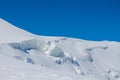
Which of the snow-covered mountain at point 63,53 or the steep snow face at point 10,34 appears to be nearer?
the steep snow face at point 10,34

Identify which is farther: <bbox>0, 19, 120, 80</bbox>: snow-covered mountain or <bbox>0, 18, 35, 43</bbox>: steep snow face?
<bbox>0, 19, 120, 80</bbox>: snow-covered mountain

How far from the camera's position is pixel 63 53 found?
5178 cm

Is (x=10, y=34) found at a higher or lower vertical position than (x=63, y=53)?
lower

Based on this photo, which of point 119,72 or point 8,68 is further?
point 119,72

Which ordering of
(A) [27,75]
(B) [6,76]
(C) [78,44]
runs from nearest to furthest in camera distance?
(B) [6,76] < (A) [27,75] < (C) [78,44]

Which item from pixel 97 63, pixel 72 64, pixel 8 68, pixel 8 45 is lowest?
pixel 8 68

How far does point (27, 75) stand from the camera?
42.4ft

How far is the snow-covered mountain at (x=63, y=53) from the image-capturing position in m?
42.7

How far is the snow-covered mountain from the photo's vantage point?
42.7 meters

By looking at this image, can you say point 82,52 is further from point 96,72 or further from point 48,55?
point 48,55

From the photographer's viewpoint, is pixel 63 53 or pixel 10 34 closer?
pixel 10 34

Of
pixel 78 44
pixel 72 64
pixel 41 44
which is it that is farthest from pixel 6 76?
pixel 78 44

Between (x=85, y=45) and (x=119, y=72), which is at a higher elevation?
(x=85, y=45)

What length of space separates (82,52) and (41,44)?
13435 mm
